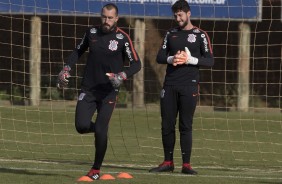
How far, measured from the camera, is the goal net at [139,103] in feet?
46.9

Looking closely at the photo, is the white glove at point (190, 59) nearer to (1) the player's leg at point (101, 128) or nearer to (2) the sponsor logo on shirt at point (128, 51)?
(2) the sponsor logo on shirt at point (128, 51)

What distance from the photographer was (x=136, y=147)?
16.2 m

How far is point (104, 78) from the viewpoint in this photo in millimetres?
11086

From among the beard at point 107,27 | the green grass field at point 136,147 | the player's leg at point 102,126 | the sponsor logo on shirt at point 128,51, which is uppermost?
the beard at point 107,27

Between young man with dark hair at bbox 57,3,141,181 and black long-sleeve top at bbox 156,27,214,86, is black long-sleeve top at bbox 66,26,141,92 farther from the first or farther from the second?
black long-sleeve top at bbox 156,27,214,86

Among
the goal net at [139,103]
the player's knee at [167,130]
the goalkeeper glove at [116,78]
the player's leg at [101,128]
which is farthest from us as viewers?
the goal net at [139,103]

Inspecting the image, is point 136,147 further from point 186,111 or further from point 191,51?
point 191,51

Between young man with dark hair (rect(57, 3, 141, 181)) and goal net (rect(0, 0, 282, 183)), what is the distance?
0.84 m

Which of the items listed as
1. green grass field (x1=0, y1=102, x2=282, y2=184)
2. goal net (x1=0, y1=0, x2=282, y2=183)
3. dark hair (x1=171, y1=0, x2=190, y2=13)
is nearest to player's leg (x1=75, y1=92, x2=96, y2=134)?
green grass field (x1=0, y1=102, x2=282, y2=184)

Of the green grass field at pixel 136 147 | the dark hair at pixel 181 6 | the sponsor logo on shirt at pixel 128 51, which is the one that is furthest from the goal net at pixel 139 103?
the dark hair at pixel 181 6

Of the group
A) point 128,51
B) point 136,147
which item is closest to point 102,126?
point 128,51

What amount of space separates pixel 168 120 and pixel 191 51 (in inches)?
34.9

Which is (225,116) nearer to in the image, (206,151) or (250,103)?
(250,103)

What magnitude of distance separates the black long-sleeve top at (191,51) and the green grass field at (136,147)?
1146 millimetres
